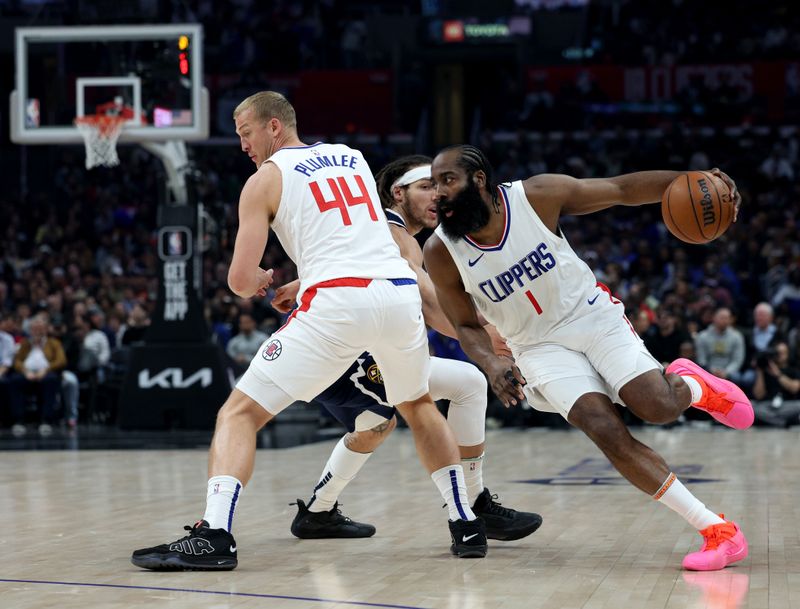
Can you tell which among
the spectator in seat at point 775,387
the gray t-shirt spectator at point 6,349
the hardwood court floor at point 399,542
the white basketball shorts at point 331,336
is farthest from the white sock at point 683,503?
the gray t-shirt spectator at point 6,349

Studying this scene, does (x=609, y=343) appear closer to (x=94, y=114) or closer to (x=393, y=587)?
(x=393, y=587)

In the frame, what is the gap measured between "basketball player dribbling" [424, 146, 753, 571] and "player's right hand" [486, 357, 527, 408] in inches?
2.0

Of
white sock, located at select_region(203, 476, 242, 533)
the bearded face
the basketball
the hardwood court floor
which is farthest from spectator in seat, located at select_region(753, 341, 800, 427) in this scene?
white sock, located at select_region(203, 476, 242, 533)

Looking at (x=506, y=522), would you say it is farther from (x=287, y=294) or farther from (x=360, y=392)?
(x=287, y=294)

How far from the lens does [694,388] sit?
496 centimetres

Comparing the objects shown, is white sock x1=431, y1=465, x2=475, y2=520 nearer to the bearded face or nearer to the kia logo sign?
the bearded face

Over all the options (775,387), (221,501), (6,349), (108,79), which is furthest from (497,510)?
(6,349)

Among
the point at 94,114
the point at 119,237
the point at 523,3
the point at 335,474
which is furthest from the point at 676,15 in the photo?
the point at 335,474

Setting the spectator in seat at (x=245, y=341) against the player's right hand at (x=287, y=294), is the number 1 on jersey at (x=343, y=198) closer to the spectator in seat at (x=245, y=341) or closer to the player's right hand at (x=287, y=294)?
the player's right hand at (x=287, y=294)

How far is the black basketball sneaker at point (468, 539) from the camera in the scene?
4996 mm

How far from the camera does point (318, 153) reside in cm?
502

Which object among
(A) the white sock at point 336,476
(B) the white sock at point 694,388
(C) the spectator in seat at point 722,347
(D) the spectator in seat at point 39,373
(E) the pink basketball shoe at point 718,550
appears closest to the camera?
(E) the pink basketball shoe at point 718,550

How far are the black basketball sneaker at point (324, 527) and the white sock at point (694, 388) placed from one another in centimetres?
172

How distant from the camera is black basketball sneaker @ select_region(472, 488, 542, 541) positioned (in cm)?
544
